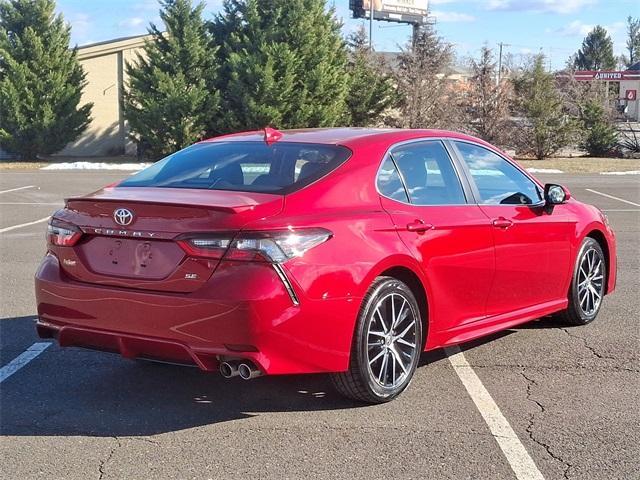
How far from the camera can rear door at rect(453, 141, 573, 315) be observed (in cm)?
545

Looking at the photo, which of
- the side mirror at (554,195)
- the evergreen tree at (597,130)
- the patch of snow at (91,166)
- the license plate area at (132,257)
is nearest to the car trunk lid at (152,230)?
the license plate area at (132,257)

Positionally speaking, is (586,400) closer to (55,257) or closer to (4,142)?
(55,257)

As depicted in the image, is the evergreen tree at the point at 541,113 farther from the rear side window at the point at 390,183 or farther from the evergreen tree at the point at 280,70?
the rear side window at the point at 390,183

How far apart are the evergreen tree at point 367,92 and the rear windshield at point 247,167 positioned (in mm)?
27758

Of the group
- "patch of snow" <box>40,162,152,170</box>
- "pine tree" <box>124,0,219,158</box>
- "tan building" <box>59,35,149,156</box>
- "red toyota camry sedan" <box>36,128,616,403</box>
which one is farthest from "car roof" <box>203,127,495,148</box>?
"tan building" <box>59,35,149,156</box>

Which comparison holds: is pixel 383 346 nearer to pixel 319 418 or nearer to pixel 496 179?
pixel 319 418

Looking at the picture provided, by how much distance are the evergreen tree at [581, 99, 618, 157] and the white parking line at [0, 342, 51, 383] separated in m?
32.5

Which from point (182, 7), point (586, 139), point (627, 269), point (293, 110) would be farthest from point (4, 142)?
point (627, 269)

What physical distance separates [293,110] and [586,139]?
14.1 m

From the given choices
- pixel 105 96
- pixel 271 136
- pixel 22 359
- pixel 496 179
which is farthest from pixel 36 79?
pixel 496 179

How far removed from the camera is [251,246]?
13.1 ft

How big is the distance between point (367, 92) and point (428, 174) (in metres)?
28.5

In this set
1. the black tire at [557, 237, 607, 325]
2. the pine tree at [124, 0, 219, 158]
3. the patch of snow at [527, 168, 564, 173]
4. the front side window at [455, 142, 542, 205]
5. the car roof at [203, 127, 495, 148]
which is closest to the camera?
the car roof at [203, 127, 495, 148]

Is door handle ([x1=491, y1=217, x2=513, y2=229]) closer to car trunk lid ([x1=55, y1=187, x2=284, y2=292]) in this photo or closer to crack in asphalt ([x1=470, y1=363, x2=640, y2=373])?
crack in asphalt ([x1=470, y1=363, x2=640, y2=373])
